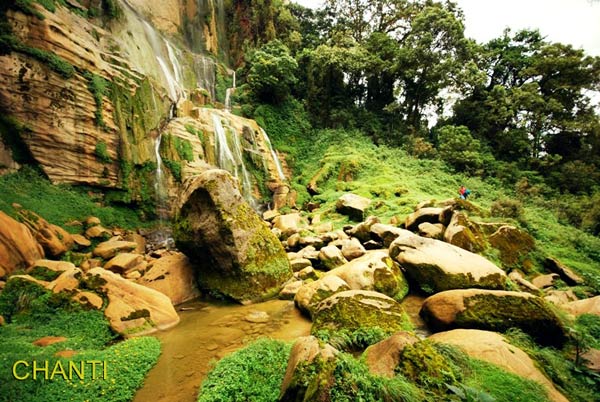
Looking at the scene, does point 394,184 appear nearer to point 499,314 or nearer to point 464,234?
point 464,234

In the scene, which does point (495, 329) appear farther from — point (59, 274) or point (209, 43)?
point (209, 43)

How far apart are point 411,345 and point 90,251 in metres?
10.5

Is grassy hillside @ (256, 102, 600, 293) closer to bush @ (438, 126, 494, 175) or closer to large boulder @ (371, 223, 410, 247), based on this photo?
bush @ (438, 126, 494, 175)

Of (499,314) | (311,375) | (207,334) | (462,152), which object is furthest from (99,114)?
(462,152)

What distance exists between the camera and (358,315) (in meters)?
4.60

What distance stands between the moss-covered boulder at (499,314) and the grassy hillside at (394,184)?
465 cm

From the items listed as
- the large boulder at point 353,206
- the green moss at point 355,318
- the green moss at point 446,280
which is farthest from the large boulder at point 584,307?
the large boulder at point 353,206

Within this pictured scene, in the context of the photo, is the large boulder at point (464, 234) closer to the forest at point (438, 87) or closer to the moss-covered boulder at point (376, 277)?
the moss-covered boulder at point (376, 277)

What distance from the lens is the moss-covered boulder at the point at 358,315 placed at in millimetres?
4473

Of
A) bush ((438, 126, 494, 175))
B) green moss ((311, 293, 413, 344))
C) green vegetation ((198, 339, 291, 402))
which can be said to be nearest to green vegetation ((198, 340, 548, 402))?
green vegetation ((198, 339, 291, 402))

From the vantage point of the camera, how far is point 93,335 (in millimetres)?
4805

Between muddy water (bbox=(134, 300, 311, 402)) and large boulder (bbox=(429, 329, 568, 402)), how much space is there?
2.77m

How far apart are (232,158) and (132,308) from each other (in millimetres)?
12368

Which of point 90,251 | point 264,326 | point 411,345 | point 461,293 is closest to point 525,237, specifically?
point 461,293
